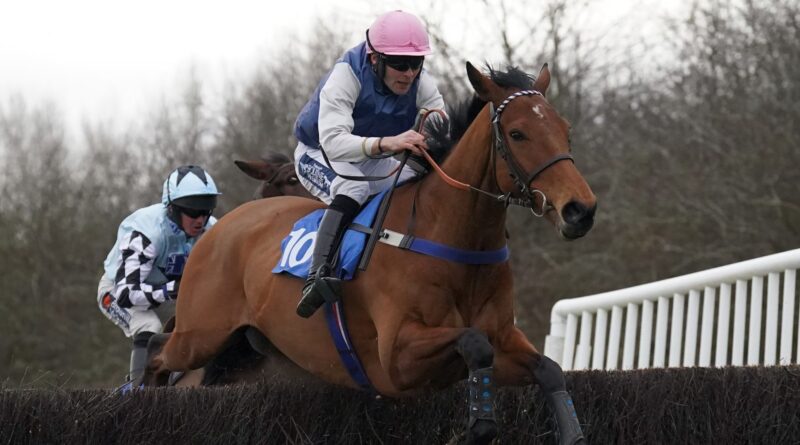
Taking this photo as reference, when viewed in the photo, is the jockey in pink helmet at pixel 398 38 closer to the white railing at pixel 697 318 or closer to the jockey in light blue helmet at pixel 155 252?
the jockey in light blue helmet at pixel 155 252

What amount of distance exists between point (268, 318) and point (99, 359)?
63.9 ft

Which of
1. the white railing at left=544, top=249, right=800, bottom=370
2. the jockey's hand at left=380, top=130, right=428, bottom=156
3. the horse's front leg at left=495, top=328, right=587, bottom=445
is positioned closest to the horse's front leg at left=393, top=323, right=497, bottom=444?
the horse's front leg at left=495, top=328, right=587, bottom=445

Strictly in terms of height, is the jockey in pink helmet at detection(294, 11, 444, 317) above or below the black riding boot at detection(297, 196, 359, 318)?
above

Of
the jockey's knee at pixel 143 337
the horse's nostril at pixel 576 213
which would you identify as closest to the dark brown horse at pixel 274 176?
the jockey's knee at pixel 143 337

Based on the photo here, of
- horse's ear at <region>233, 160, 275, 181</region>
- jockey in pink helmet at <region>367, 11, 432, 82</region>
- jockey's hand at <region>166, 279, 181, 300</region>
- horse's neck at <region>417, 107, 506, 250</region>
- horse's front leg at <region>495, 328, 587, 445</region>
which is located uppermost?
jockey in pink helmet at <region>367, 11, 432, 82</region>

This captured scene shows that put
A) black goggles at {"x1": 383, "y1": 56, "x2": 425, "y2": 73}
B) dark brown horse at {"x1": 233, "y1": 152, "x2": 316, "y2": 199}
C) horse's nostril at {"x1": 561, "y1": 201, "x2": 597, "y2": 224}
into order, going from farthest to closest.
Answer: dark brown horse at {"x1": 233, "y1": 152, "x2": 316, "y2": 199} → black goggles at {"x1": 383, "y1": 56, "x2": 425, "y2": 73} → horse's nostril at {"x1": 561, "y1": 201, "x2": 597, "y2": 224}

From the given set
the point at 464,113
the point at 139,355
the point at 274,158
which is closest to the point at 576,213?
the point at 464,113

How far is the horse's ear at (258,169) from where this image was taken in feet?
26.3

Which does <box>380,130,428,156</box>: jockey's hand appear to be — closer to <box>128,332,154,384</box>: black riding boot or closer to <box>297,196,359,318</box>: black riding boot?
<box>297,196,359,318</box>: black riding boot

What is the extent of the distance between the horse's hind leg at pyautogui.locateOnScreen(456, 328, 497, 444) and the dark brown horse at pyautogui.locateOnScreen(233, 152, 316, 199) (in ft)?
11.4

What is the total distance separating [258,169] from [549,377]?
12.1 ft

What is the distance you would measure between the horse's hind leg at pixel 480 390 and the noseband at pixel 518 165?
0.59m

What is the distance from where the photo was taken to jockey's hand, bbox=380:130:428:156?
16.9 ft

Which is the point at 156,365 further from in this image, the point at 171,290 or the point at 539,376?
the point at 539,376
